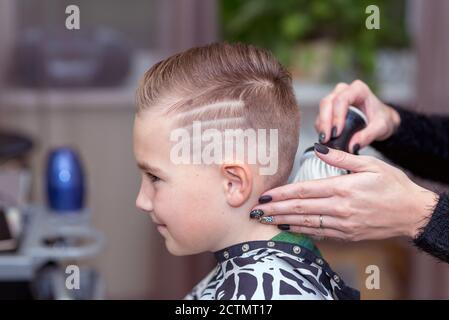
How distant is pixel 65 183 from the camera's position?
161 cm

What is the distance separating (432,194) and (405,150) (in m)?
0.37

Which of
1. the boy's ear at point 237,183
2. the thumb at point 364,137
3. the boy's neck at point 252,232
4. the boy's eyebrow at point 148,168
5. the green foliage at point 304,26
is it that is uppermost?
the green foliage at point 304,26

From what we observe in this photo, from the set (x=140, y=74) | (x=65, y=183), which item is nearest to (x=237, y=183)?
(x=65, y=183)

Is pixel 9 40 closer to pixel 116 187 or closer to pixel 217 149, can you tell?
pixel 116 187

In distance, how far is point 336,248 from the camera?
259 centimetres

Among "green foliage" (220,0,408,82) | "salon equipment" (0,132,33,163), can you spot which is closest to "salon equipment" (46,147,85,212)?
"salon equipment" (0,132,33,163)

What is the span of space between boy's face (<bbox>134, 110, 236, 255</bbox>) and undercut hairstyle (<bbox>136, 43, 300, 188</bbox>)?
0.03 metres

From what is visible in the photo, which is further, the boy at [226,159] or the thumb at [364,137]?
the thumb at [364,137]

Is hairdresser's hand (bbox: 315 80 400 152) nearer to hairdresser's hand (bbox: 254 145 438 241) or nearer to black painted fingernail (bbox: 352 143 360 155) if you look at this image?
black painted fingernail (bbox: 352 143 360 155)

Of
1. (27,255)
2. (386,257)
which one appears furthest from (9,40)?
(386,257)

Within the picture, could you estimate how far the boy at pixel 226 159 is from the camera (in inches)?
38.4

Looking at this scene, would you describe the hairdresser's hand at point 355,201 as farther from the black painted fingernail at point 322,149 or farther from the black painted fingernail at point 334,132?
the black painted fingernail at point 334,132

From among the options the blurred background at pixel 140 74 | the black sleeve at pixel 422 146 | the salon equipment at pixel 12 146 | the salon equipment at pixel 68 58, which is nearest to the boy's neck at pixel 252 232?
the black sleeve at pixel 422 146

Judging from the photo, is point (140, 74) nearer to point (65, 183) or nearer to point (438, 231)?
point (65, 183)
